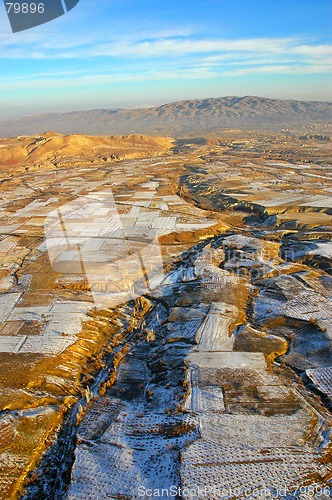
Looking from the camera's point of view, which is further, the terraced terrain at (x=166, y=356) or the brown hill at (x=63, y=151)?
the brown hill at (x=63, y=151)

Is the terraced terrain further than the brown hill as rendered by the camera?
No

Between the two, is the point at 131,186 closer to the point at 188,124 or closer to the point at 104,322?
the point at 104,322

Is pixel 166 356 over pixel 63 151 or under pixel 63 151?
under

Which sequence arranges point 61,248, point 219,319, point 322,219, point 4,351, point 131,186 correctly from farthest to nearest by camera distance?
point 131,186, point 322,219, point 61,248, point 219,319, point 4,351

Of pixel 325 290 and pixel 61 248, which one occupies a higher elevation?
pixel 61 248

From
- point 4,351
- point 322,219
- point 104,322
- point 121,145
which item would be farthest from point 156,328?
point 121,145

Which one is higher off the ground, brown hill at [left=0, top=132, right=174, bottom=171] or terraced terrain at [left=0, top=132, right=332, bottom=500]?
brown hill at [left=0, top=132, right=174, bottom=171]

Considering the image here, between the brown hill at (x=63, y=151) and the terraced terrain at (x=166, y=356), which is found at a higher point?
the brown hill at (x=63, y=151)

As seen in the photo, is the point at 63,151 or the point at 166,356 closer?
the point at 166,356
